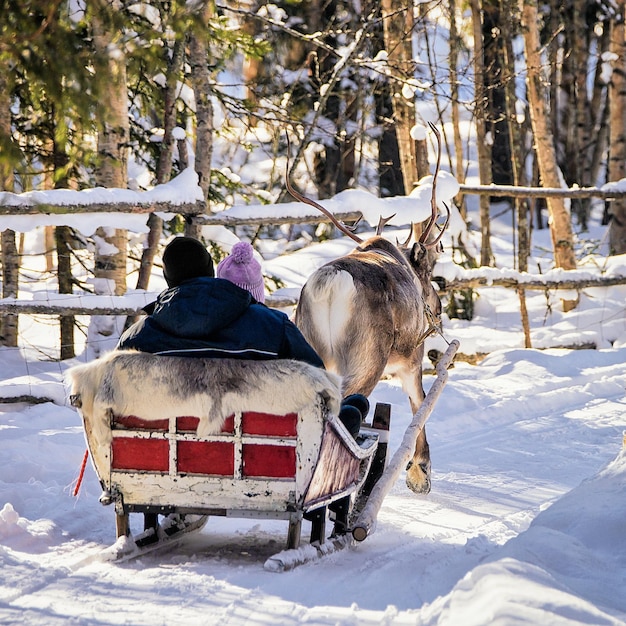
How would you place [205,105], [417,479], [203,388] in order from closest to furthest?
[203,388], [417,479], [205,105]

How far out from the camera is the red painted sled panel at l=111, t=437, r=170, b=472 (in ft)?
13.3

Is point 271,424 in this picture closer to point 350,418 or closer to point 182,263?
point 350,418

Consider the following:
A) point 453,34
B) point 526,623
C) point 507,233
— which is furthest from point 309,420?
point 507,233

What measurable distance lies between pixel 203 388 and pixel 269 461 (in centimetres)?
41

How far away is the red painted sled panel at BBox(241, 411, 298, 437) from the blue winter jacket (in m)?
0.27

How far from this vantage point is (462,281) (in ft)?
33.8

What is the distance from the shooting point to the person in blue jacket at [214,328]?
4082mm

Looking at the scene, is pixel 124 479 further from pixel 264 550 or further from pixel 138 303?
pixel 138 303

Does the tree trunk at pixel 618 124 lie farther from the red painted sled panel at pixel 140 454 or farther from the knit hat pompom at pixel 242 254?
the red painted sled panel at pixel 140 454

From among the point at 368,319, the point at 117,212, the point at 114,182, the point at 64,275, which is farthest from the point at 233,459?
the point at 64,275

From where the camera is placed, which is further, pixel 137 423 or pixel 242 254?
pixel 242 254

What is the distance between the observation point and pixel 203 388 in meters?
3.96

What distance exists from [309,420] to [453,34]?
43.9 feet

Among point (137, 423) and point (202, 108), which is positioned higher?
point (202, 108)
